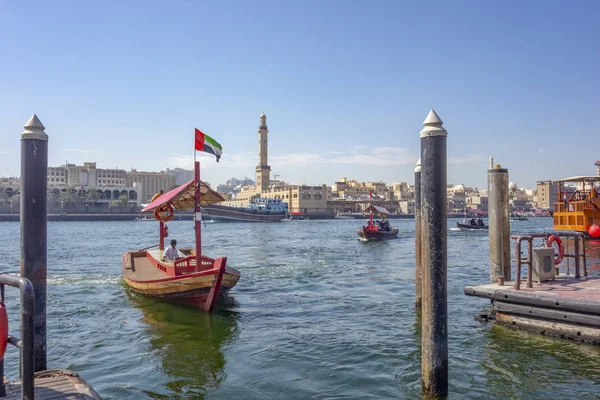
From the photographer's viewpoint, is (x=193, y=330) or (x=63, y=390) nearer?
(x=63, y=390)

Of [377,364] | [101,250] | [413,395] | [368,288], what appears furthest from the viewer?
[101,250]

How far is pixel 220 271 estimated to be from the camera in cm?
1325

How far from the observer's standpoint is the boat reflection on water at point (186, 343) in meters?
8.60

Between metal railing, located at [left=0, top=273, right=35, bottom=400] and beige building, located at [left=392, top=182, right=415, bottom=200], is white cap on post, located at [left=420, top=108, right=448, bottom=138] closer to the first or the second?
metal railing, located at [left=0, top=273, right=35, bottom=400]

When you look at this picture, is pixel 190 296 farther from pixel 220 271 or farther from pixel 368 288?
pixel 368 288

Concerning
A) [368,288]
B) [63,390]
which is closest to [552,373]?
[63,390]

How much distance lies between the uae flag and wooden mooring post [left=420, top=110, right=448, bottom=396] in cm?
883

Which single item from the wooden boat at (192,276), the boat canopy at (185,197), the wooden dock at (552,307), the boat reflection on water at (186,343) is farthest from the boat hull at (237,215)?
the wooden dock at (552,307)

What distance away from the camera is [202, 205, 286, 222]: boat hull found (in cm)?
9850

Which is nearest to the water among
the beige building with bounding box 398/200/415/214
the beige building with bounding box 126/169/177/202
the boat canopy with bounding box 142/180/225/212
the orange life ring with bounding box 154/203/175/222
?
the orange life ring with bounding box 154/203/175/222

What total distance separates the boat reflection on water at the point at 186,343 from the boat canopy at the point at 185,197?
312 centimetres

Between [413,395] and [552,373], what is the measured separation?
2654mm

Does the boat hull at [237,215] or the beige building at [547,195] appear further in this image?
the beige building at [547,195]

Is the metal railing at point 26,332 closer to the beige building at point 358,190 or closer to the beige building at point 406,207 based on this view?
the beige building at point 406,207
